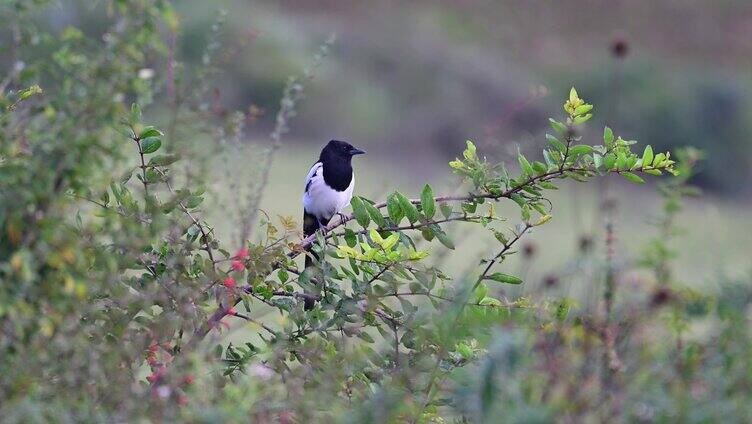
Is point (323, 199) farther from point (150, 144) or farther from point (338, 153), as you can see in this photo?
point (150, 144)

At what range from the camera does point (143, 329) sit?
2.97 meters

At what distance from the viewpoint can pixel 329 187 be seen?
6152mm

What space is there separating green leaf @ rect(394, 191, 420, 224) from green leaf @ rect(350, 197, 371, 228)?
0.13 meters

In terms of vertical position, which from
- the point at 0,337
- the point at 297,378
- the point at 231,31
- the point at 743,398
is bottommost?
the point at 231,31

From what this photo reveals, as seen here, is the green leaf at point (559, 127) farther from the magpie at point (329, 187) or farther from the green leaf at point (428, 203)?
the magpie at point (329, 187)

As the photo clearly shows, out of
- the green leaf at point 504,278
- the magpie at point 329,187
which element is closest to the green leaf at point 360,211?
the green leaf at point 504,278

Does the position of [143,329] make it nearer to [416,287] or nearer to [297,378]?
[297,378]

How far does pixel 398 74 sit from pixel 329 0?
434cm

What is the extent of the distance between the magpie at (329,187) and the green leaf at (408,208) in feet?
7.59

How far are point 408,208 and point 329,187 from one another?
8.31ft

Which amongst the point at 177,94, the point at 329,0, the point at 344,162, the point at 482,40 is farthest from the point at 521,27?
the point at 177,94

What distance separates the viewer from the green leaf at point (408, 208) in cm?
364

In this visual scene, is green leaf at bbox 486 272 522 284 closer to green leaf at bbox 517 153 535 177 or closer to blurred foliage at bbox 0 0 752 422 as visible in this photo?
blurred foliage at bbox 0 0 752 422

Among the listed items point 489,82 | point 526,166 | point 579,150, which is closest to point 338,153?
point 526,166
